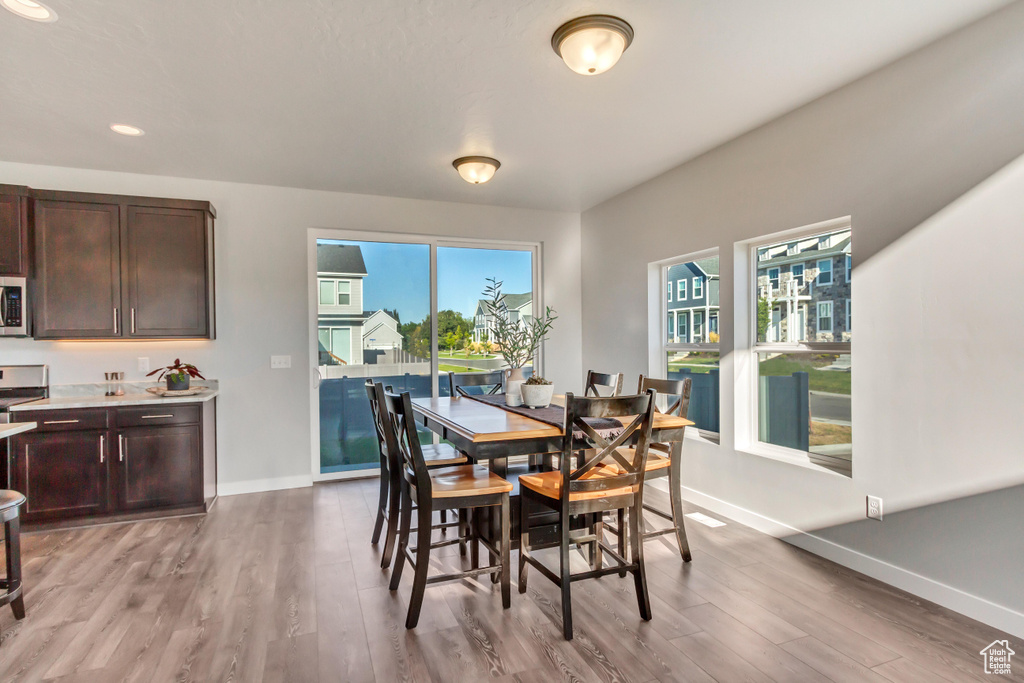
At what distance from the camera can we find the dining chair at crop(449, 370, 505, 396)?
13.8 ft

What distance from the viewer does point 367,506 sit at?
4.23 m

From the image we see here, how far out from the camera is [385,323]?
522cm

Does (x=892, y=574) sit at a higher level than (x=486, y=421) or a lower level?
lower

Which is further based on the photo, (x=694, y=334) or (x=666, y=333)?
(x=666, y=333)

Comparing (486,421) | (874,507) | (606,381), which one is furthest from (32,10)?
(874,507)

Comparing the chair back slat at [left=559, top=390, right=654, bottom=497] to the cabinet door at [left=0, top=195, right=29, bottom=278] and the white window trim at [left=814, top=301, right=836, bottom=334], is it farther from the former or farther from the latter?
the cabinet door at [left=0, top=195, right=29, bottom=278]

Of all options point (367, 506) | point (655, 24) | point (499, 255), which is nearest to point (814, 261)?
point (655, 24)

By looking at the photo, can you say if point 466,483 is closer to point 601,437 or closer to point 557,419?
point 557,419

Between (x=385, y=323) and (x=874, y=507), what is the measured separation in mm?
4068

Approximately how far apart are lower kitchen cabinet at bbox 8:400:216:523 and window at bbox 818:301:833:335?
4310mm

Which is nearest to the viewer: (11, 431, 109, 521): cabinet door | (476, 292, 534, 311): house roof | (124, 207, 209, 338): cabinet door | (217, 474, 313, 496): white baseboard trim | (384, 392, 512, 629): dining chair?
(384, 392, 512, 629): dining chair

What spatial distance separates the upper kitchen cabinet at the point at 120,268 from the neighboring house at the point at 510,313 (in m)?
2.41

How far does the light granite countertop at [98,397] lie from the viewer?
3.74m

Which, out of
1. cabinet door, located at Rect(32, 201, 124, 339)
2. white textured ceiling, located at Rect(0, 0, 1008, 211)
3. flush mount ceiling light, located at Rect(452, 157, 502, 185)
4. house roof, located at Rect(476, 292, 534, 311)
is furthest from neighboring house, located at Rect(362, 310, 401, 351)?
cabinet door, located at Rect(32, 201, 124, 339)
